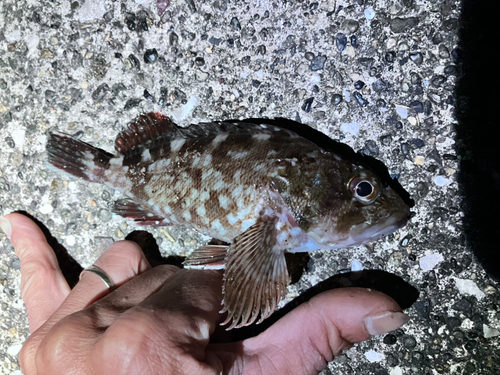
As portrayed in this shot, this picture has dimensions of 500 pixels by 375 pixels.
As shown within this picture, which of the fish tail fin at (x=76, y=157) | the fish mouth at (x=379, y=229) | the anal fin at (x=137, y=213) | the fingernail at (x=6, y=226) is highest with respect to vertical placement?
the fish tail fin at (x=76, y=157)

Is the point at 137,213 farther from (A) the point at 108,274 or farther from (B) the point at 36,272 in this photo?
(B) the point at 36,272

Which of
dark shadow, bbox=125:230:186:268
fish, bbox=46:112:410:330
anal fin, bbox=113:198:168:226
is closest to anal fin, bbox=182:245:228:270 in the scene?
fish, bbox=46:112:410:330

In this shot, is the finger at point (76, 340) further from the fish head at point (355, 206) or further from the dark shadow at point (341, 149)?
the dark shadow at point (341, 149)

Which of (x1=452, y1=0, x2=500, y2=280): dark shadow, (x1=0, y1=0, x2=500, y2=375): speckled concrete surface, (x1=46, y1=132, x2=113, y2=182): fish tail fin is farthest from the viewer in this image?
(x1=46, y1=132, x2=113, y2=182): fish tail fin

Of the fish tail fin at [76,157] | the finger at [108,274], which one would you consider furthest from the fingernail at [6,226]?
the finger at [108,274]

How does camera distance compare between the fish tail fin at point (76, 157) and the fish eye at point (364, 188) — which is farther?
the fish tail fin at point (76, 157)

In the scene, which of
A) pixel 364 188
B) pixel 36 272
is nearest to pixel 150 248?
pixel 36 272

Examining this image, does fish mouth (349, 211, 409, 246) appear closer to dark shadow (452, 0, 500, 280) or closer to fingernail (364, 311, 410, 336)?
fingernail (364, 311, 410, 336)
